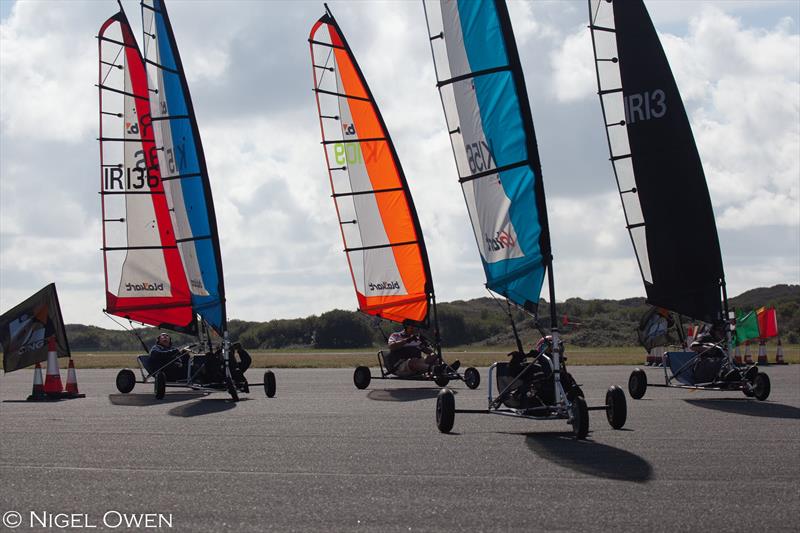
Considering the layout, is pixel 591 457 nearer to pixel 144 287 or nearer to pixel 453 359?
pixel 144 287

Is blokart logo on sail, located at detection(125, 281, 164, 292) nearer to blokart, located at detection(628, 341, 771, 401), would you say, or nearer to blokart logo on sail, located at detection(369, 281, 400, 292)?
blokart logo on sail, located at detection(369, 281, 400, 292)

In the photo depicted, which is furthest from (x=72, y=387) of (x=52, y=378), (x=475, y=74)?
(x=475, y=74)

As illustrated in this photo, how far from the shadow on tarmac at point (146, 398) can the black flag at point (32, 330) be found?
5.57 ft

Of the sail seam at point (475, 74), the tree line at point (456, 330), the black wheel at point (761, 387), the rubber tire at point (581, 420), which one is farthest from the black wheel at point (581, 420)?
the tree line at point (456, 330)

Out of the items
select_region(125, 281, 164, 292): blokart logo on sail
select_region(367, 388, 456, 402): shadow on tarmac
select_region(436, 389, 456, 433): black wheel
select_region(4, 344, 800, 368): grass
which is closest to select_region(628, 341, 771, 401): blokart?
select_region(367, 388, 456, 402): shadow on tarmac

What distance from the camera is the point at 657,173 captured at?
19.6 m

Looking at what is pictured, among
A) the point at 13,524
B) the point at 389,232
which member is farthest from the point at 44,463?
the point at 389,232

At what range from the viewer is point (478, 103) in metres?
14.9

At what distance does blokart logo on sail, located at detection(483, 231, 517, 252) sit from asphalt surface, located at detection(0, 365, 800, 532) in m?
2.31

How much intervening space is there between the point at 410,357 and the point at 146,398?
5.57 meters

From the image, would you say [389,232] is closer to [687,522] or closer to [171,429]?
[171,429]

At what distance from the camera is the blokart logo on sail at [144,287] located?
85.2ft

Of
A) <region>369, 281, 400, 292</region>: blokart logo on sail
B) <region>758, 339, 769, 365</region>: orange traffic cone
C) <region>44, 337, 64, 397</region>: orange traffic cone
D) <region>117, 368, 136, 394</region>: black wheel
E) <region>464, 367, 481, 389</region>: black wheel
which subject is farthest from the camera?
<region>758, 339, 769, 365</region>: orange traffic cone

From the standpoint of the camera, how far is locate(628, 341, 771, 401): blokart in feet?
55.4
